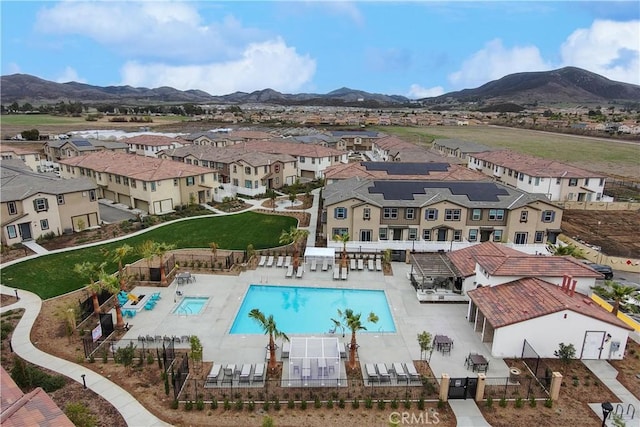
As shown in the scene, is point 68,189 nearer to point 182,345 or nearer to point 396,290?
point 182,345

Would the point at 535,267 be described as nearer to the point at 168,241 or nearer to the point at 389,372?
the point at 389,372

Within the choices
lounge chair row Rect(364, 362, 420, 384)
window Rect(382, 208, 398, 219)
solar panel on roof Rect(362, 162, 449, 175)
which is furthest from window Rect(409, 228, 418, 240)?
lounge chair row Rect(364, 362, 420, 384)

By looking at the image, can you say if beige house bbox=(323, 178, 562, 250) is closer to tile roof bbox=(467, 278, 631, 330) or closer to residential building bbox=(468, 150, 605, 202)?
tile roof bbox=(467, 278, 631, 330)

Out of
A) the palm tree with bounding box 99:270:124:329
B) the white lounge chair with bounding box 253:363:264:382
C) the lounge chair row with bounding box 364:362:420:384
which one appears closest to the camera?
the white lounge chair with bounding box 253:363:264:382

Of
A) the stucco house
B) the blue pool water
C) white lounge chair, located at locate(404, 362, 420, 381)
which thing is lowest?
the blue pool water

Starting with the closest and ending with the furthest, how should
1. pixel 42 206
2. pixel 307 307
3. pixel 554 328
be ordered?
pixel 554 328
pixel 307 307
pixel 42 206

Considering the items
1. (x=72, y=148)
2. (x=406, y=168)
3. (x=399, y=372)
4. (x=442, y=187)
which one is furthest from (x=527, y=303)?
(x=72, y=148)

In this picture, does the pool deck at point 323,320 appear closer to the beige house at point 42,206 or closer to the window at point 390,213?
the window at point 390,213
